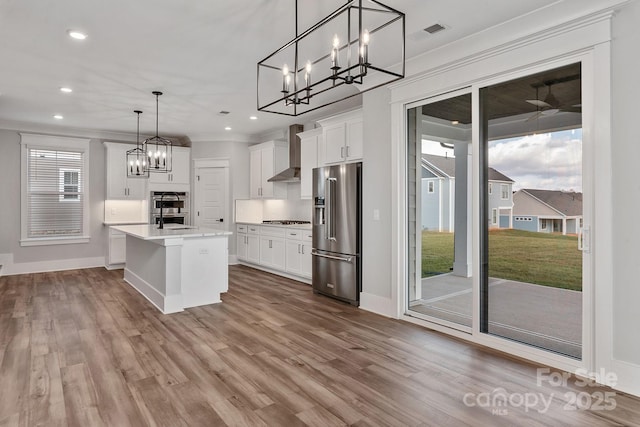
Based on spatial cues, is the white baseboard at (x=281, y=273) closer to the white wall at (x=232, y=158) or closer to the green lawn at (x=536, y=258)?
the white wall at (x=232, y=158)

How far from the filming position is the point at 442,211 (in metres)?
4.00

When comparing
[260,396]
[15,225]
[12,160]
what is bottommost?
[260,396]

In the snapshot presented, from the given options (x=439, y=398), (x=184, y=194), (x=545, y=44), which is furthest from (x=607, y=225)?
(x=184, y=194)

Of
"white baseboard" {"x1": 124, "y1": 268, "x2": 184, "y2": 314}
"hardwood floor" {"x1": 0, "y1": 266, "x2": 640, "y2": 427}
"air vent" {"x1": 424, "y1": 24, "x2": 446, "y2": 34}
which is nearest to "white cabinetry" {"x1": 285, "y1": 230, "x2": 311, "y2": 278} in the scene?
"hardwood floor" {"x1": 0, "y1": 266, "x2": 640, "y2": 427}

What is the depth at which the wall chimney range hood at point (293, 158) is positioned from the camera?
263 inches

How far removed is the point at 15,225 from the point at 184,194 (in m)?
2.99

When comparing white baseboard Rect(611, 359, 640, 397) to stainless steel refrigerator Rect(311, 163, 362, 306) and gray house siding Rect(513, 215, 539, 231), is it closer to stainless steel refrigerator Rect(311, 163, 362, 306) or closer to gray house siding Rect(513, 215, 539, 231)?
gray house siding Rect(513, 215, 539, 231)

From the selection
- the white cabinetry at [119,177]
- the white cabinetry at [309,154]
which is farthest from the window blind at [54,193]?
the white cabinetry at [309,154]

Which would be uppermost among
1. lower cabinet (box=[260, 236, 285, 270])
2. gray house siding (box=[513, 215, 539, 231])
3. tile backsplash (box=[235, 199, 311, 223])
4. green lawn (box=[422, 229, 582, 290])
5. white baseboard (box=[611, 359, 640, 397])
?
tile backsplash (box=[235, 199, 311, 223])

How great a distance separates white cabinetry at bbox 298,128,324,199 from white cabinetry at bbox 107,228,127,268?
12.6 ft

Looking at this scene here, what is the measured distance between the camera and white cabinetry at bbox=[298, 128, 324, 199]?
5653 mm

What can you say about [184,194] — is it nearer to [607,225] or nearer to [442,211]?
[442,211]

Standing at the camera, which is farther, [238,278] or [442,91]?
[238,278]

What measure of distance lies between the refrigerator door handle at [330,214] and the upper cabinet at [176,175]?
13.9 ft
